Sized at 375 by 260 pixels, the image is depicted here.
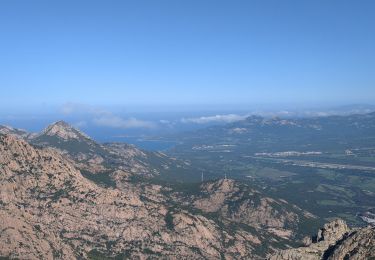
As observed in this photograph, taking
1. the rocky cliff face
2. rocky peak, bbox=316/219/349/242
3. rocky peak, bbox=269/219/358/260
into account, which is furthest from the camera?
rocky peak, bbox=316/219/349/242

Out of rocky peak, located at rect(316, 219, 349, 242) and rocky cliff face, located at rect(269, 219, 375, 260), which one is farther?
rocky peak, located at rect(316, 219, 349, 242)

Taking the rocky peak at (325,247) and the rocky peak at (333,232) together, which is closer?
the rocky peak at (325,247)

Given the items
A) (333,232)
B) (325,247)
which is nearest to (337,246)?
(325,247)

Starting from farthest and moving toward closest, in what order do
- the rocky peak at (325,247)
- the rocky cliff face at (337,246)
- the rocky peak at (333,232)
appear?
the rocky peak at (333,232)
the rocky peak at (325,247)
the rocky cliff face at (337,246)

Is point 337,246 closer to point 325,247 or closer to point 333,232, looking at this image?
point 325,247

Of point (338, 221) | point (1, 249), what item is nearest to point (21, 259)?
point (1, 249)

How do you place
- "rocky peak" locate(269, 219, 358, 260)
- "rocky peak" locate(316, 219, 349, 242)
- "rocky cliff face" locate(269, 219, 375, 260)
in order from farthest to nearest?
"rocky peak" locate(316, 219, 349, 242), "rocky peak" locate(269, 219, 358, 260), "rocky cliff face" locate(269, 219, 375, 260)

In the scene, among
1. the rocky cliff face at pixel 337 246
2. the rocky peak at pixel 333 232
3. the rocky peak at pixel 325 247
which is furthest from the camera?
the rocky peak at pixel 333 232

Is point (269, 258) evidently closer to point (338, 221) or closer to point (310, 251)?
point (310, 251)
